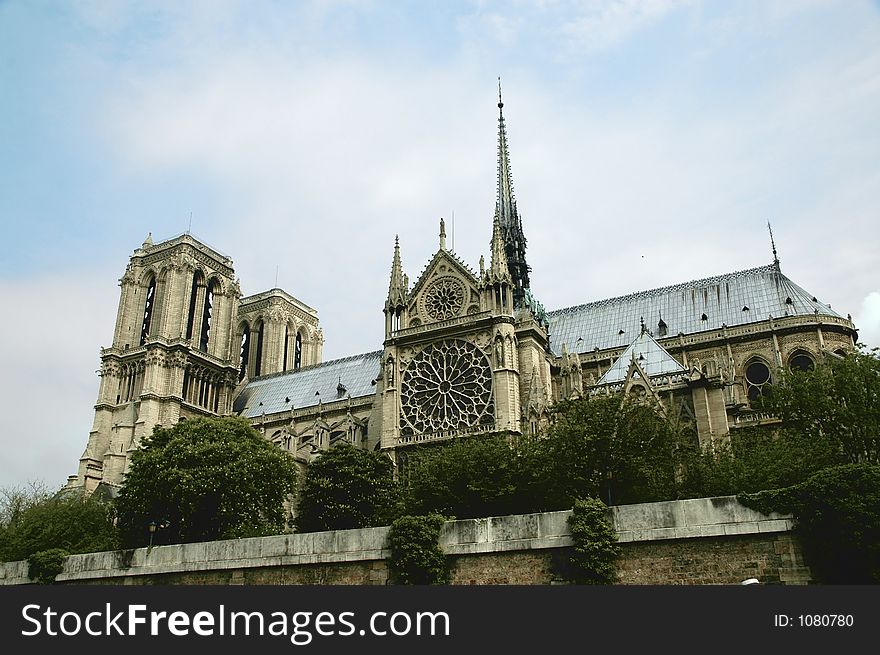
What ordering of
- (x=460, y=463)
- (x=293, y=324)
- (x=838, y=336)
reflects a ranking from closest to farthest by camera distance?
(x=460, y=463) → (x=838, y=336) → (x=293, y=324)

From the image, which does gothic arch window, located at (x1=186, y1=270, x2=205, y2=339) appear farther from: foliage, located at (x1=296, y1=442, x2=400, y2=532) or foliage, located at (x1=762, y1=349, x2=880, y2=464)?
foliage, located at (x1=762, y1=349, x2=880, y2=464)

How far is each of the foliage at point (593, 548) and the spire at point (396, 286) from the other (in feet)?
102

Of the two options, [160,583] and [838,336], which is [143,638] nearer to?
[160,583]

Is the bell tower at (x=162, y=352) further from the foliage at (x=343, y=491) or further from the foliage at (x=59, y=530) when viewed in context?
the foliage at (x=343, y=491)

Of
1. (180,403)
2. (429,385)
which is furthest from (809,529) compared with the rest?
(180,403)

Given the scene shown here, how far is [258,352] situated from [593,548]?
A: 70.1 m

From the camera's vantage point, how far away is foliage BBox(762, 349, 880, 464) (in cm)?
3021

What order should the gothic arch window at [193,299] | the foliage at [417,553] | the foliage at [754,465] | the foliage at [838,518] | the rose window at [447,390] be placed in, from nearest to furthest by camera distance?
the foliage at [838,518]
the foliage at [417,553]
the foliage at [754,465]
the rose window at [447,390]
the gothic arch window at [193,299]

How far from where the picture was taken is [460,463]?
109 ft

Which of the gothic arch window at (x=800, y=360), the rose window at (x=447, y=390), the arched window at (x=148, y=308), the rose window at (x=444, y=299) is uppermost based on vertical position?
the arched window at (x=148, y=308)

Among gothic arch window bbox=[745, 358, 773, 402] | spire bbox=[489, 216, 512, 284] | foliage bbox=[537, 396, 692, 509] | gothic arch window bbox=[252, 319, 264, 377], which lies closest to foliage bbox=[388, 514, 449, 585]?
foliage bbox=[537, 396, 692, 509]

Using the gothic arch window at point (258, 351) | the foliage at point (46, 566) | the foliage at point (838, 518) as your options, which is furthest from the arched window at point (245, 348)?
the foliage at point (838, 518)

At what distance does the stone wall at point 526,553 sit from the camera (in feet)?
61.8

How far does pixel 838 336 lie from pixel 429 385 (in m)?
25.4
